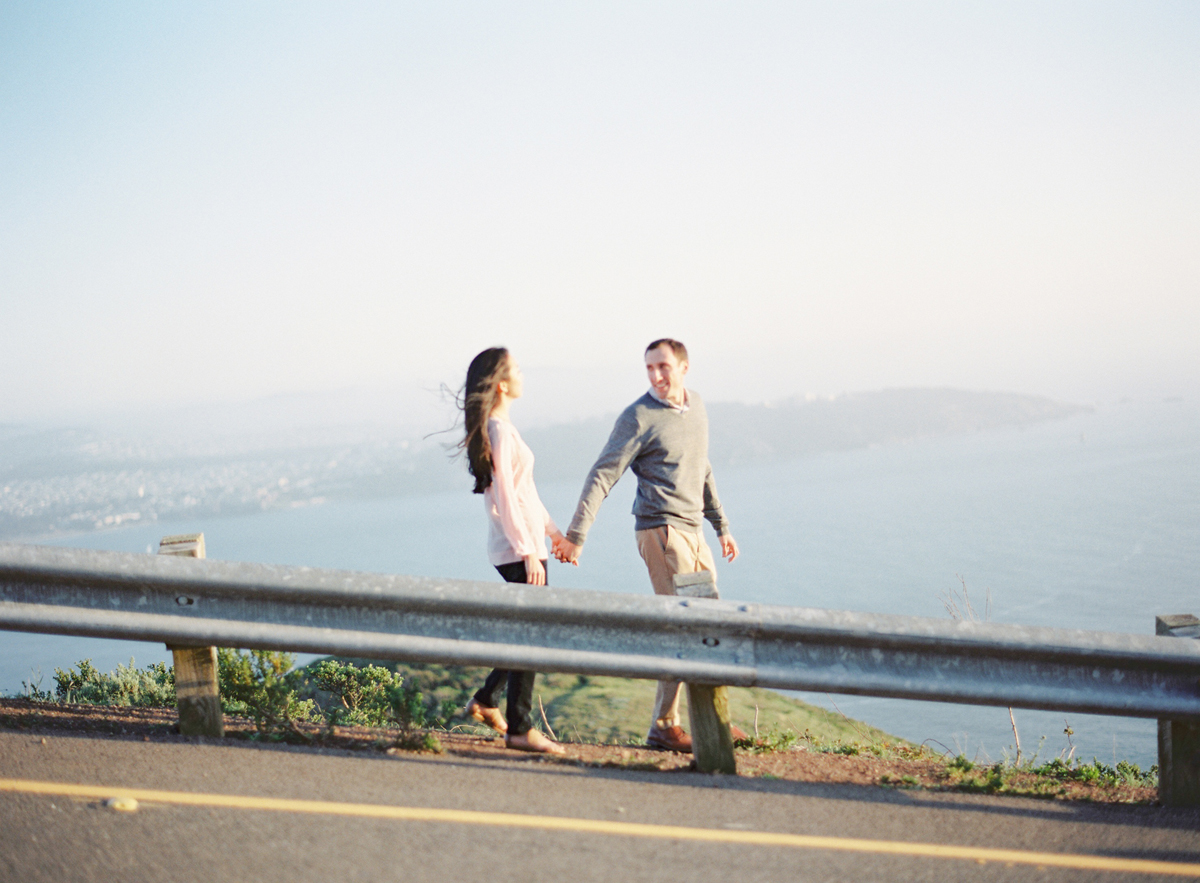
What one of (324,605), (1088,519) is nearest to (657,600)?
(324,605)

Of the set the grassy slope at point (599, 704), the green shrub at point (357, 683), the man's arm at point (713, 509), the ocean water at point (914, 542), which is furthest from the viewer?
the ocean water at point (914, 542)

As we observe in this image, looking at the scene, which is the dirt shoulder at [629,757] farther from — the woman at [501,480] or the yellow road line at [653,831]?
the yellow road line at [653,831]

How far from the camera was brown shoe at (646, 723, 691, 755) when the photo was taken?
4.23 meters

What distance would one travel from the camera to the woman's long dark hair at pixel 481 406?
13.8 feet

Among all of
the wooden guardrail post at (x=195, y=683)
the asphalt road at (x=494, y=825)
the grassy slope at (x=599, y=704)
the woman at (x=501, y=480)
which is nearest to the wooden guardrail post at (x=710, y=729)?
the asphalt road at (x=494, y=825)

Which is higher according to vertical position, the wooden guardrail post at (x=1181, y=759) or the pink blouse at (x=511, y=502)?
the pink blouse at (x=511, y=502)

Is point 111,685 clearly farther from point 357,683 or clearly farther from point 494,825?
point 494,825

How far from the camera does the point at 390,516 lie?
13938 cm

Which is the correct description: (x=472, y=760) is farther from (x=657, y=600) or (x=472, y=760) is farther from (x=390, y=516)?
(x=390, y=516)

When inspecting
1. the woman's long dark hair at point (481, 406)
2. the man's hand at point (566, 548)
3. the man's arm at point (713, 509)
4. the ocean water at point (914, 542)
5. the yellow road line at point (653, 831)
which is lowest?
the ocean water at point (914, 542)

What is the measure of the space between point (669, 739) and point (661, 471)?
1417 mm

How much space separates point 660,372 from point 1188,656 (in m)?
2.72

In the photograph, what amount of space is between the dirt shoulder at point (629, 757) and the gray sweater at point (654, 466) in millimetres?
1239

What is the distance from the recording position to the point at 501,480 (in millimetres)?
4148
